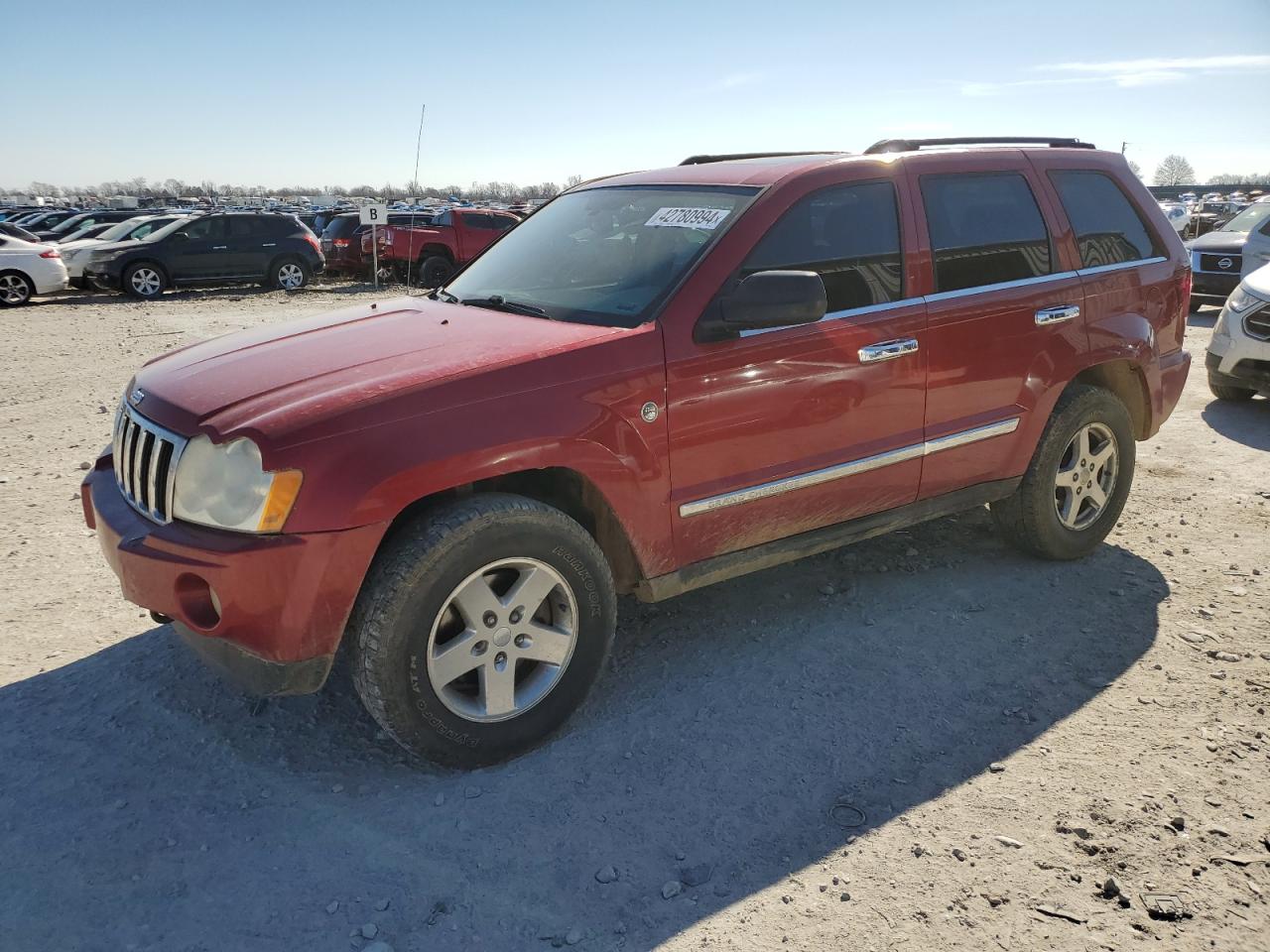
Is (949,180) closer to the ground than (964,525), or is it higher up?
higher up

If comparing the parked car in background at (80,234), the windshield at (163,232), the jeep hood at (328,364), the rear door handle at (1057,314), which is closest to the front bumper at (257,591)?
the jeep hood at (328,364)

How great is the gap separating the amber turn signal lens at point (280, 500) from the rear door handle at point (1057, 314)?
319 centimetres

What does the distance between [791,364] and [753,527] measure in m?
0.62

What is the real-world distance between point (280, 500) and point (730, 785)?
1.61 m

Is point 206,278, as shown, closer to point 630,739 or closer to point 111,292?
point 111,292

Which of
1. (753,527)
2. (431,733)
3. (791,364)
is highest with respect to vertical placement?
(791,364)

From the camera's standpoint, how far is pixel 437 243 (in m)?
19.2

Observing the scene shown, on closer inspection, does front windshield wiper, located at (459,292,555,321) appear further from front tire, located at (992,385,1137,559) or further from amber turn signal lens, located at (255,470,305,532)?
front tire, located at (992,385,1137,559)

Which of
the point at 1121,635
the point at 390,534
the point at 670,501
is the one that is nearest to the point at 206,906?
the point at 390,534

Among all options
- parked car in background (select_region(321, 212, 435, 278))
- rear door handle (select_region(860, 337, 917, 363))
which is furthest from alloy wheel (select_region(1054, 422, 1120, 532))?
parked car in background (select_region(321, 212, 435, 278))

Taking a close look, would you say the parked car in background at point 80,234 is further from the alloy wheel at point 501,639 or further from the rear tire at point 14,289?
the alloy wheel at point 501,639

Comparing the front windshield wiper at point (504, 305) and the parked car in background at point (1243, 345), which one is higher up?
the front windshield wiper at point (504, 305)

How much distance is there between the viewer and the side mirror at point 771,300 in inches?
123

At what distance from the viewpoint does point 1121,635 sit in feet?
12.9
